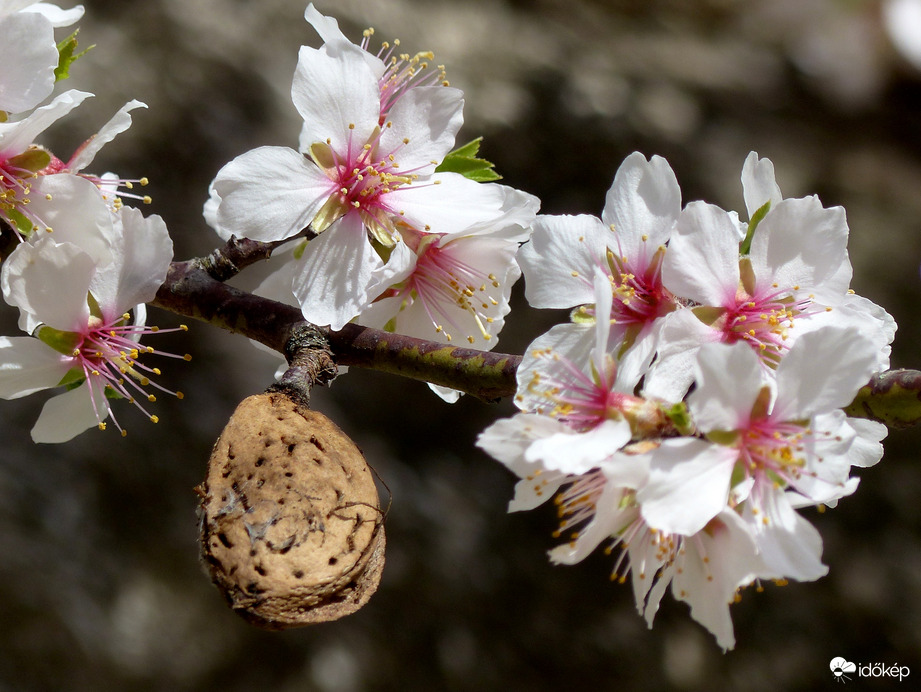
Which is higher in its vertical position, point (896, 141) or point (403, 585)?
point (896, 141)

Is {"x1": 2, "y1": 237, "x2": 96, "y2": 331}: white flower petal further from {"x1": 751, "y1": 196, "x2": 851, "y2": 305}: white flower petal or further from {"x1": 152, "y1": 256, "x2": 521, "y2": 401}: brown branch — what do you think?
{"x1": 751, "y1": 196, "x2": 851, "y2": 305}: white flower petal

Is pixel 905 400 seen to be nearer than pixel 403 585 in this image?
Yes

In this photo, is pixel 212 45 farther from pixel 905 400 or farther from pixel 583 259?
pixel 905 400

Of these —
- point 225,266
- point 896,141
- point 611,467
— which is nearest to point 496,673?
point 225,266

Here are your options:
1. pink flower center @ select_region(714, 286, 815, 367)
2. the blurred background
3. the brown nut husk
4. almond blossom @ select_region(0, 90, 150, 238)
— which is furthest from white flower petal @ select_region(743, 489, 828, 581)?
the blurred background

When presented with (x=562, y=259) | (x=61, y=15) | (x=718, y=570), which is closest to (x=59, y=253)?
(x=61, y=15)

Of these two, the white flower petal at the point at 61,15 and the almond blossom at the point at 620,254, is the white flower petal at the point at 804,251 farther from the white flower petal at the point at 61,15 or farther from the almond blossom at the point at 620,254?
the white flower petal at the point at 61,15

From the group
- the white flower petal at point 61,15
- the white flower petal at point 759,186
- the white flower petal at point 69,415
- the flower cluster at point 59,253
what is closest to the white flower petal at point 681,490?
the white flower petal at point 759,186
